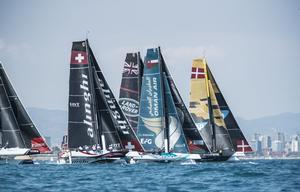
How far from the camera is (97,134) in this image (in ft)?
287

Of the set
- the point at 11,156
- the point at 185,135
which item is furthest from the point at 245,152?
the point at 11,156

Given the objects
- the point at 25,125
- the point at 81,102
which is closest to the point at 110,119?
the point at 81,102

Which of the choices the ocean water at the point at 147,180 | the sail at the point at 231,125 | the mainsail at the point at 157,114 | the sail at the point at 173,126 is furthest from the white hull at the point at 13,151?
the sail at the point at 231,125

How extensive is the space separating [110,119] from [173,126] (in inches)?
226

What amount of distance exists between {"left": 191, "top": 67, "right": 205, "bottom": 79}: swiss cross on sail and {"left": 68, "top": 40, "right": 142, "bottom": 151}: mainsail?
9.98m

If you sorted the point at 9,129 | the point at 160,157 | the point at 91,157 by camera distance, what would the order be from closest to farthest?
the point at 160,157, the point at 91,157, the point at 9,129

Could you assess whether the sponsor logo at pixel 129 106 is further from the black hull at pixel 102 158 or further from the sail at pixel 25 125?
the black hull at pixel 102 158

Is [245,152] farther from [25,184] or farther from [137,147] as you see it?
[25,184]

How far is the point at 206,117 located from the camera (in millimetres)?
95188

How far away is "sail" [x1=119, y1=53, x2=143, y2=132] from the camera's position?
95.1 meters

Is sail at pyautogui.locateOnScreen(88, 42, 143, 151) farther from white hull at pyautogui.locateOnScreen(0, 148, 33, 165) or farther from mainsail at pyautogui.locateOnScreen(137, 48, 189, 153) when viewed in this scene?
white hull at pyautogui.locateOnScreen(0, 148, 33, 165)

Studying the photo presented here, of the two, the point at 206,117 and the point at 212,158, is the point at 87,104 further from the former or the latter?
the point at 206,117

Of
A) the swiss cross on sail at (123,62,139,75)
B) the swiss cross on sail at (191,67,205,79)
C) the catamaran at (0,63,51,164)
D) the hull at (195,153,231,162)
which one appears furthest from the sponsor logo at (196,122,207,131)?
the catamaran at (0,63,51,164)

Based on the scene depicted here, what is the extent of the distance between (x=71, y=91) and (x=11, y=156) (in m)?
8.16
